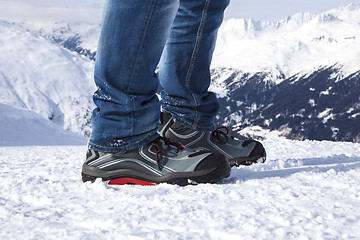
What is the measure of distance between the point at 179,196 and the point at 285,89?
172718mm

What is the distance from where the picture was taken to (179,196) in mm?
1401

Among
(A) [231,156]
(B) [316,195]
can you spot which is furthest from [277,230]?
(A) [231,156]

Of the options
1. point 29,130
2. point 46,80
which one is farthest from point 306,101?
point 29,130

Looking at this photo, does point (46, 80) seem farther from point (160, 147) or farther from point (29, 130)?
point (160, 147)

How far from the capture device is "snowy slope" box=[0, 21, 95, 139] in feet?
219

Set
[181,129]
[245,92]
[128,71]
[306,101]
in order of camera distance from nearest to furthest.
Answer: [128,71] → [181,129] → [306,101] → [245,92]

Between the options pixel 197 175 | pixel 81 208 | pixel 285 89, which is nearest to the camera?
pixel 81 208

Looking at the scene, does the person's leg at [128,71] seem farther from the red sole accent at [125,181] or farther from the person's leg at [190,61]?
the person's leg at [190,61]

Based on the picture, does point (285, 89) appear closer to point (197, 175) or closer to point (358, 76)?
point (358, 76)

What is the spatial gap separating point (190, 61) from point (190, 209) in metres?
0.96

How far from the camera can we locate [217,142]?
85.0 inches

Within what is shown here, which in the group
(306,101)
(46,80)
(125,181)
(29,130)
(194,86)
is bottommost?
(46,80)

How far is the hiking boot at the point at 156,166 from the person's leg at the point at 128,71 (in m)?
0.05

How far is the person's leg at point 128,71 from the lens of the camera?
1.47 m
